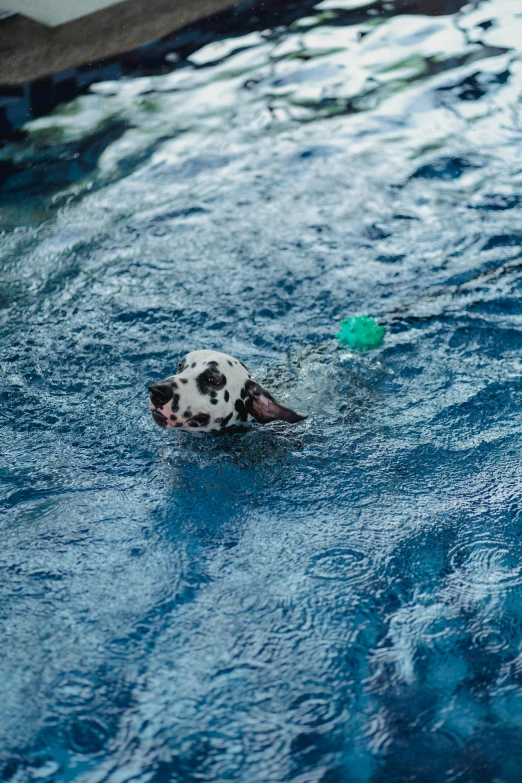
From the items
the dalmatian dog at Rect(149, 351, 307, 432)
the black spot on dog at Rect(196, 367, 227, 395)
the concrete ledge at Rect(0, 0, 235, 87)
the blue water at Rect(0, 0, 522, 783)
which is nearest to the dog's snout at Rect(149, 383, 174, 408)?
the dalmatian dog at Rect(149, 351, 307, 432)

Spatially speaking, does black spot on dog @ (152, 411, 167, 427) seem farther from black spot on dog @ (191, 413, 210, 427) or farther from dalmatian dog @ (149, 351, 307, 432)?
black spot on dog @ (191, 413, 210, 427)

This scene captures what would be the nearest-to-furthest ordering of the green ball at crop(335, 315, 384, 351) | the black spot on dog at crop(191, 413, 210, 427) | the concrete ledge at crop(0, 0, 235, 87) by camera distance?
1. the black spot on dog at crop(191, 413, 210, 427)
2. the green ball at crop(335, 315, 384, 351)
3. the concrete ledge at crop(0, 0, 235, 87)

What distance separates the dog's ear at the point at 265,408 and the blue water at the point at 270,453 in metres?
0.32

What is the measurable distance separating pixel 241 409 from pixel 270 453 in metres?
0.38

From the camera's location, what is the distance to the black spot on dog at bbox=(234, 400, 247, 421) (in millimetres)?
5395

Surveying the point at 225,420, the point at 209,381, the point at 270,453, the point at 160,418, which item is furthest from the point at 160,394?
the point at 270,453

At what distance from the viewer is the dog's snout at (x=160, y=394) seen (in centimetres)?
504

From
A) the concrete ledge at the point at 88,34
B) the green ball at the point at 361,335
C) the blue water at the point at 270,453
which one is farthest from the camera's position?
the concrete ledge at the point at 88,34

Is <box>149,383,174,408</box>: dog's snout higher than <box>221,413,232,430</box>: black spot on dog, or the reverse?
<box>149,383,174,408</box>: dog's snout

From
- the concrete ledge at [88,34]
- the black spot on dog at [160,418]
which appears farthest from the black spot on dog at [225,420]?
the concrete ledge at [88,34]

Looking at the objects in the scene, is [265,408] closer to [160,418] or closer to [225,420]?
[225,420]

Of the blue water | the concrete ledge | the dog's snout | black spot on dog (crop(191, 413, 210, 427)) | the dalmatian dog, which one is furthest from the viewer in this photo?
the concrete ledge

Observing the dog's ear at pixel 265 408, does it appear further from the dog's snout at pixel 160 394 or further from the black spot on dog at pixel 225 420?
the dog's snout at pixel 160 394

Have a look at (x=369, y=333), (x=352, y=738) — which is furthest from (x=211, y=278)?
(x=352, y=738)
